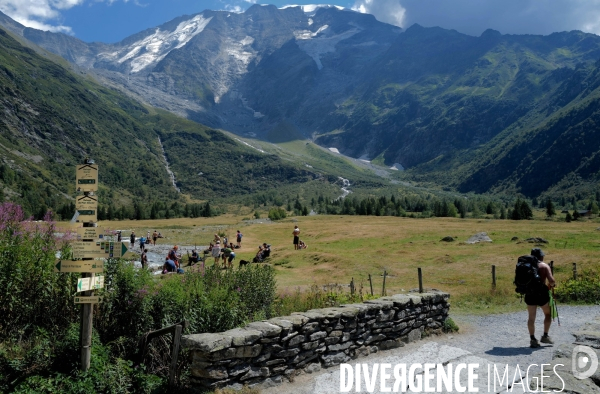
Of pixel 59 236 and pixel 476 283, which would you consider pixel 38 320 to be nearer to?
pixel 59 236

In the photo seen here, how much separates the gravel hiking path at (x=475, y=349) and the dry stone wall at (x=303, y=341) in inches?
9.4

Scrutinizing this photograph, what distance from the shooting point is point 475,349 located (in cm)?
1011

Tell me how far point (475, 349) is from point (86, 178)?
9.53 meters

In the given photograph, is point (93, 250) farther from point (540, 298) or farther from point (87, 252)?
point (540, 298)

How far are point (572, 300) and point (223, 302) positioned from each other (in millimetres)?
14674

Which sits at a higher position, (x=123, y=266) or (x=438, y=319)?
(x=123, y=266)

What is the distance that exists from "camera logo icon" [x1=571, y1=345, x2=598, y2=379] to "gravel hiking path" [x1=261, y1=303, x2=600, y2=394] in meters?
1.03

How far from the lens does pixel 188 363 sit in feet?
24.7

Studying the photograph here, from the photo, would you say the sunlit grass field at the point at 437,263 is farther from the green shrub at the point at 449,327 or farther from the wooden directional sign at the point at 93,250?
the wooden directional sign at the point at 93,250

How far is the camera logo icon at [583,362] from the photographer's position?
278 inches

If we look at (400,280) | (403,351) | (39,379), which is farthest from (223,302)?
(400,280)

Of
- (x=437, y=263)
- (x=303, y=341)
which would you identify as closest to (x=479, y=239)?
(x=437, y=263)

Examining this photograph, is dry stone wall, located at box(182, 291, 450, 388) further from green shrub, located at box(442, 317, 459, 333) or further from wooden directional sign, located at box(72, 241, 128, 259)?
wooden directional sign, located at box(72, 241, 128, 259)

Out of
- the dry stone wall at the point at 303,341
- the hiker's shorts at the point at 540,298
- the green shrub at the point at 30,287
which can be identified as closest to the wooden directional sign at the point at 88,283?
the dry stone wall at the point at 303,341
